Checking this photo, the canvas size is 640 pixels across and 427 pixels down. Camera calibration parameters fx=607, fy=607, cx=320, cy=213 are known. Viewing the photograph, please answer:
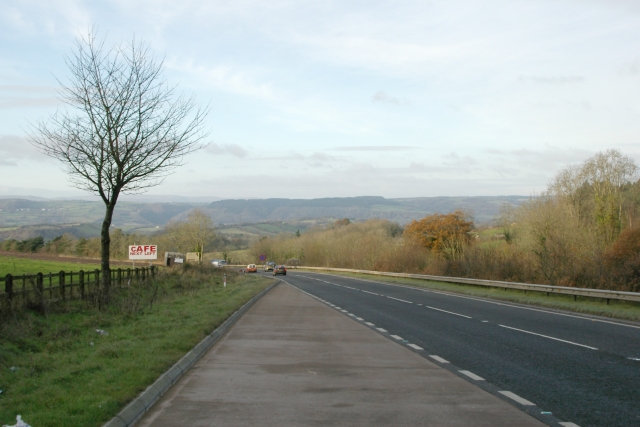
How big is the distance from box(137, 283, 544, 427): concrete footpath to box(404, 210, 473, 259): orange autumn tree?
177ft

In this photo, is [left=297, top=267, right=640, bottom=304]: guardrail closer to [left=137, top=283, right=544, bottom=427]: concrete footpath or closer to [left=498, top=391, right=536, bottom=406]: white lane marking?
[left=137, top=283, right=544, bottom=427]: concrete footpath

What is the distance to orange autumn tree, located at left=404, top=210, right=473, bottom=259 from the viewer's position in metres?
67.4

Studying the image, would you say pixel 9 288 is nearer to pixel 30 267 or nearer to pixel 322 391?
pixel 322 391

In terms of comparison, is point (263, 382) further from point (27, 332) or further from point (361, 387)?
point (27, 332)

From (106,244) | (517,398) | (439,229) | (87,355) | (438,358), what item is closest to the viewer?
(517,398)

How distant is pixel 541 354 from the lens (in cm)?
1167

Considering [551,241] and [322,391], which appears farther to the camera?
[551,241]

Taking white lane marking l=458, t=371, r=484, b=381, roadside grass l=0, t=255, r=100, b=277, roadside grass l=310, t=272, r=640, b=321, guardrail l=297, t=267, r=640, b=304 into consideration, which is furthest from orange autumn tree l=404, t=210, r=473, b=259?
white lane marking l=458, t=371, r=484, b=381

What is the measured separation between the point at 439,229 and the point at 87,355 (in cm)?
6159

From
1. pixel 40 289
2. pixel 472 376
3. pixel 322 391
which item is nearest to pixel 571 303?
pixel 472 376

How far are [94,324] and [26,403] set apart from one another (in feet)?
28.1

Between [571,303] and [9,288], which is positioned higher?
[9,288]

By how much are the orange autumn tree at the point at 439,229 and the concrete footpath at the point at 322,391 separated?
177ft

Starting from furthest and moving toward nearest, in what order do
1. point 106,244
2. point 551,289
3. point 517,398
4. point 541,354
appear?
point 551,289, point 106,244, point 541,354, point 517,398
